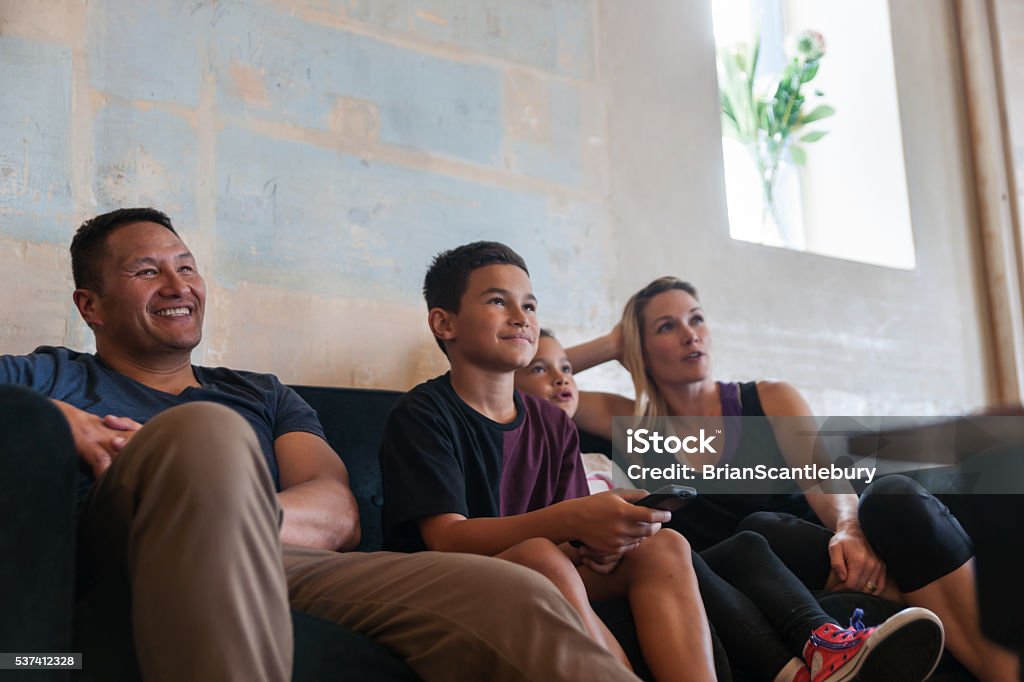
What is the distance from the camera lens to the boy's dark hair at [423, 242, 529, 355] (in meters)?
2.37

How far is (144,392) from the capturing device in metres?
2.09

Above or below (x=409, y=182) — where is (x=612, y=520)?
below

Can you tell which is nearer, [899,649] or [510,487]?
[899,649]

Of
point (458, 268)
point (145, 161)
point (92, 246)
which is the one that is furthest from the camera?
point (145, 161)

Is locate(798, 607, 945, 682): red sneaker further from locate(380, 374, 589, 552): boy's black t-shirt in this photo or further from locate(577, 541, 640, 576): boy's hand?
locate(380, 374, 589, 552): boy's black t-shirt

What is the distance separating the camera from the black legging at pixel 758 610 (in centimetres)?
192

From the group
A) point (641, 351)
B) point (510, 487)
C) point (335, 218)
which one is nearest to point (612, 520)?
point (510, 487)

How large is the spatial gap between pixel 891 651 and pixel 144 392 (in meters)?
1.40

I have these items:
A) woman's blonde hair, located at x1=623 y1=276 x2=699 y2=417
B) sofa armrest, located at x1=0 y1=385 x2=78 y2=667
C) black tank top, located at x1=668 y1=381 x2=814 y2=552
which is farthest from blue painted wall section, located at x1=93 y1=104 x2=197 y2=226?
sofa armrest, located at x1=0 y1=385 x2=78 y2=667

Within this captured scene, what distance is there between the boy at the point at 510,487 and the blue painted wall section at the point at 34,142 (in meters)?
0.96

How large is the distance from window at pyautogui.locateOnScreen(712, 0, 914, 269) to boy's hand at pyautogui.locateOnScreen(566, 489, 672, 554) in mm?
2892

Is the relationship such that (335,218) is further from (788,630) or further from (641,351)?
(788,630)

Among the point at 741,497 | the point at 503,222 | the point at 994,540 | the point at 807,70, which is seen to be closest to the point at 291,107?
the point at 503,222

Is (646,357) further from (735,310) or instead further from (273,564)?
(273,564)
